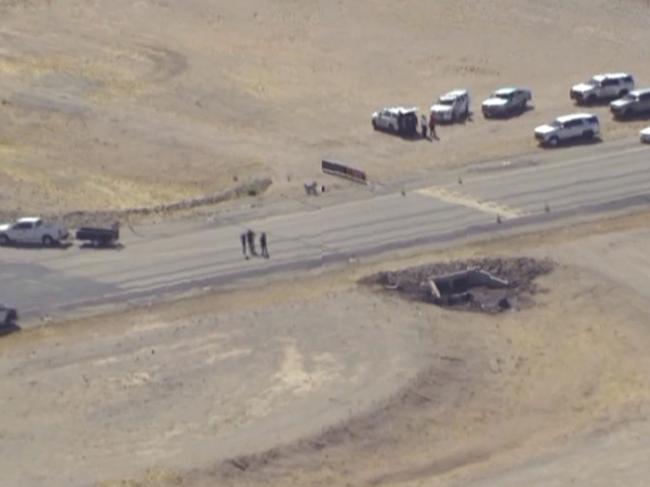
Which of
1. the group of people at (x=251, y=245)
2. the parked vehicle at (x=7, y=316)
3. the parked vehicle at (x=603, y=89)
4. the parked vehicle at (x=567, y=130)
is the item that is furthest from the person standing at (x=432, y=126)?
the parked vehicle at (x=7, y=316)

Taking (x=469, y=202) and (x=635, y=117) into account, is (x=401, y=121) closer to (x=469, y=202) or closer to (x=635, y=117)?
(x=635, y=117)

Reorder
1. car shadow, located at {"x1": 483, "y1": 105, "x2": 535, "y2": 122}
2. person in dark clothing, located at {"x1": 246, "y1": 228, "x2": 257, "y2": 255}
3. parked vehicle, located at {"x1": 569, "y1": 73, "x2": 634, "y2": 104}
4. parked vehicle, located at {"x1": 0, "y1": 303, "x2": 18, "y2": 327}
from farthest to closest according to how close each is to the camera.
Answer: parked vehicle, located at {"x1": 569, "y1": 73, "x2": 634, "y2": 104}, car shadow, located at {"x1": 483, "y1": 105, "x2": 535, "y2": 122}, person in dark clothing, located at {"x1": 246, "y1": 228, "x2": 257, "y2": 255}, parked vehicle, located at {"x1": 0, "y1": 303, "x2": 18, "y2": 327}

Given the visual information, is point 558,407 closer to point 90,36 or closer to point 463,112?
point 463,112

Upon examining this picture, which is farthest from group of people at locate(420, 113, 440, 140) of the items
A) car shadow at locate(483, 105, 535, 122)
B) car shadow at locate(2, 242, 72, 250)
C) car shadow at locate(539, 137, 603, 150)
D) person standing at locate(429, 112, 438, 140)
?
car shadow at locate(2, 242, 72, 250)

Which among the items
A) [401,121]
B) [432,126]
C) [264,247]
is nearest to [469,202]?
[264,247]

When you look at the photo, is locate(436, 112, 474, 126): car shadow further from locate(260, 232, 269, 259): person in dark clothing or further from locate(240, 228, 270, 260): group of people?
locate(260, 232, 269, 259): person in dark clothing

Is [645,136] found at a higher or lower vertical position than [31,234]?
higher
